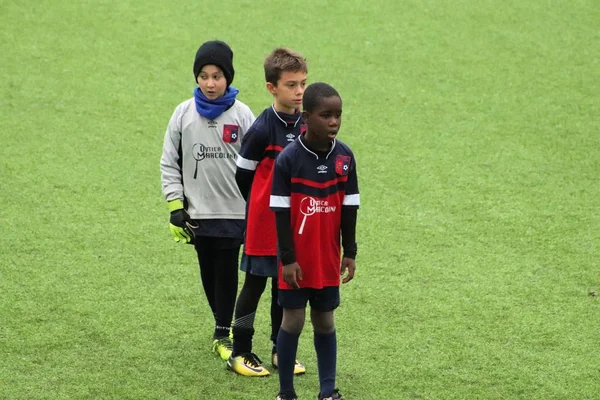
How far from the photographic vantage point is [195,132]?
476 cm

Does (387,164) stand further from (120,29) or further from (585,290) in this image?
(120,29)

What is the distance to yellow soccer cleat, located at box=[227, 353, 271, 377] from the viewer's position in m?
4.68

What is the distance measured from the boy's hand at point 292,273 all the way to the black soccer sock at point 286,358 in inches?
11.6

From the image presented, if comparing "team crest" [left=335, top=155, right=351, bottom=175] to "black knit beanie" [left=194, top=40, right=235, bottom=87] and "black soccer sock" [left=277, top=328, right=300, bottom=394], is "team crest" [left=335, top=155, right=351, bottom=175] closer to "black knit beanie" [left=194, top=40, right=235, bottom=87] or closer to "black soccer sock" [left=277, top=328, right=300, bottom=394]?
"black soccer sock" [left=277, top=328, right=300, bottom=394]

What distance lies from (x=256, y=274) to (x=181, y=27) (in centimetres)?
609

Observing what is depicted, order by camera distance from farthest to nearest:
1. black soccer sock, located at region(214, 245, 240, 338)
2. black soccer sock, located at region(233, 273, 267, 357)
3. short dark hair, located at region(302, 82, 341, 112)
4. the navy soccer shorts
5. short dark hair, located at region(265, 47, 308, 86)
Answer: black soccer sock, located at region(214, 245, 240, 338)
black soccer sock, located at region(233, 273, 267, 357)
short dark hair, located at region(265, 47, 308, 86)
the navy soccer shorts
short dark hair, located at region(302, 82, 341, 112)

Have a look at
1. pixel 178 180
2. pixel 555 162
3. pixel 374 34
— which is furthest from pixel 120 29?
pixel 178 180

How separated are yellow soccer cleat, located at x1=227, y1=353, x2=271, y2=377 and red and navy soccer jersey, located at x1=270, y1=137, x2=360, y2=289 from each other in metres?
0.72

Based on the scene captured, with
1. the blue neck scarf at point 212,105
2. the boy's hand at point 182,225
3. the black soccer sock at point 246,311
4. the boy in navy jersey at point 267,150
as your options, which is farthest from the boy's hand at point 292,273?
the blue neck scarf at point 212,105

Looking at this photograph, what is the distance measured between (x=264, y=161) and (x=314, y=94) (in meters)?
0.53

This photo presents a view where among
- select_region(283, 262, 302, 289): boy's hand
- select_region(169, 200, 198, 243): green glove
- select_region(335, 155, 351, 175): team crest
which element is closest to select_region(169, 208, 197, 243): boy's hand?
select_region(169, 200, 198, 243): green glove

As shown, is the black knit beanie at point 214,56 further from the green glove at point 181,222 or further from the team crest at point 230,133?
the green glove at point 181,222

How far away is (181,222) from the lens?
4.75 metres

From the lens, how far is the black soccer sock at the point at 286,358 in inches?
167
